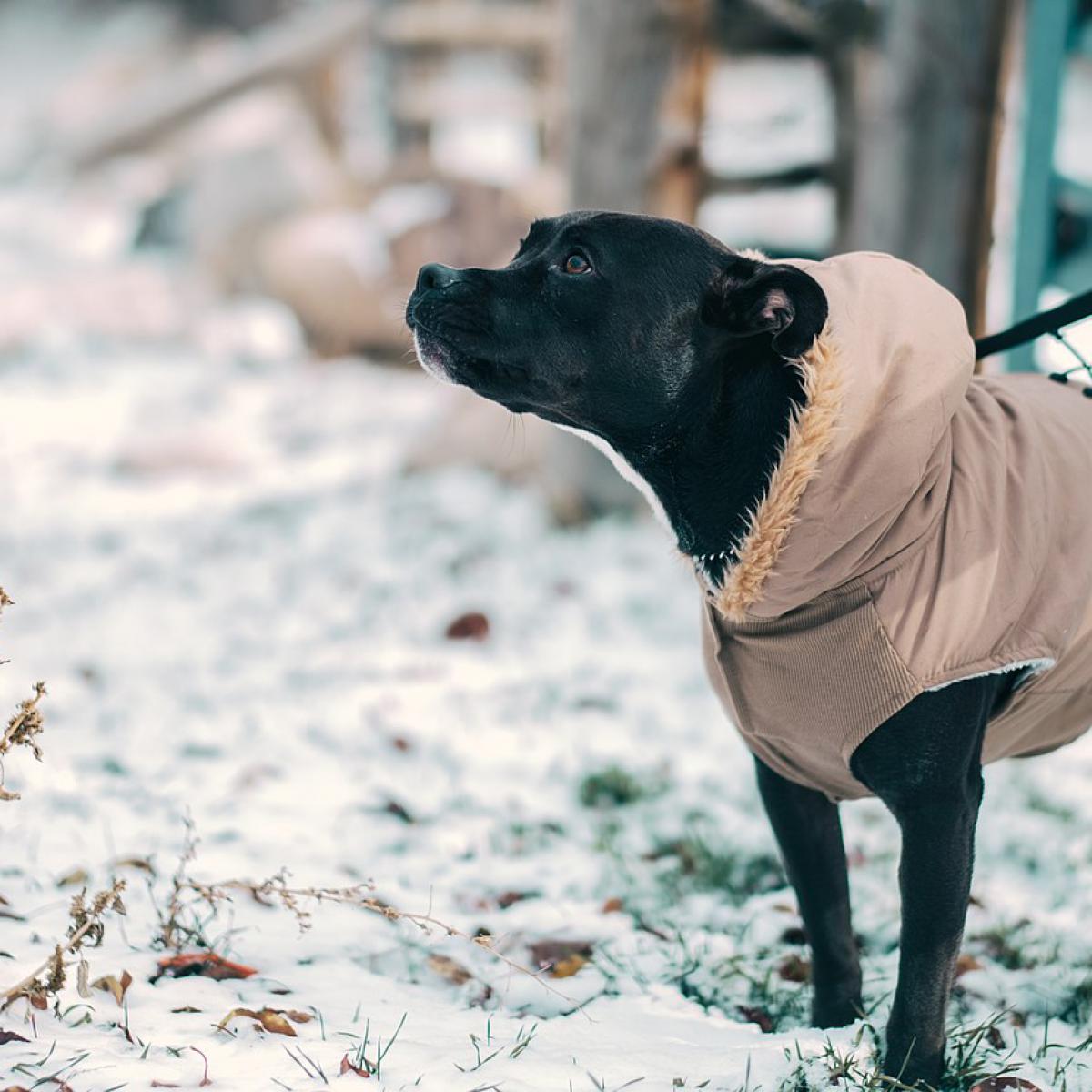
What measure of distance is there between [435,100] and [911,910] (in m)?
13.1

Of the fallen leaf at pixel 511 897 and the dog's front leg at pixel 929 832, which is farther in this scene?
the fallen leaf at pixel 511 897

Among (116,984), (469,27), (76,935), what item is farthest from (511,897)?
(469,27)

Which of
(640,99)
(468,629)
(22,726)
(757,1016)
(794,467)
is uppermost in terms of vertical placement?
(640,99)

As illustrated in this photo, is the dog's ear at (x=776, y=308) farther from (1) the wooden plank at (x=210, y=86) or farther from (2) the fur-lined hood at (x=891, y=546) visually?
(1) the wooden plank at (x=210, y=86)

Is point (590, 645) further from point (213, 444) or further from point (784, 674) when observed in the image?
point (213, 444)

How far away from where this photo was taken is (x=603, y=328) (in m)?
2.48

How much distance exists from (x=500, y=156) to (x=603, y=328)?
1295 centimetres

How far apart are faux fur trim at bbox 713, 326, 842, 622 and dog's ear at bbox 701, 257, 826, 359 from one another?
0.03 m

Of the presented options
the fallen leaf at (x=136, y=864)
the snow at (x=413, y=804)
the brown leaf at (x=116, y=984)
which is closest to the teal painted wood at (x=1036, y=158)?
the snow at (x=413, y=804)

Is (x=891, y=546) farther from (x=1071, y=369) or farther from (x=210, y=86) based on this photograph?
(x=210, y=86)

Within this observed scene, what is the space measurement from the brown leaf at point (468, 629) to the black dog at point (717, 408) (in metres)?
2.39

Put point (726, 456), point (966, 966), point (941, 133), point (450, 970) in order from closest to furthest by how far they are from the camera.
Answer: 1. point (726, 456)
2. point (450, 970)
3. point (966, 966)
4. point (941, 133)

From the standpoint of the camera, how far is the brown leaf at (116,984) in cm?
221

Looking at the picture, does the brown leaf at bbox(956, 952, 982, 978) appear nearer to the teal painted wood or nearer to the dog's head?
the dog's head
